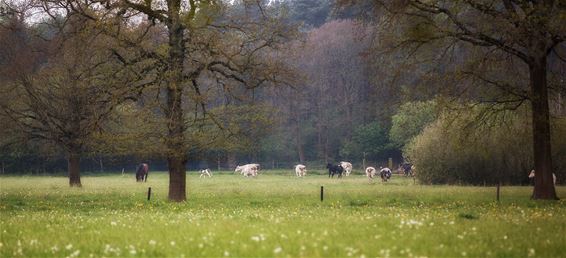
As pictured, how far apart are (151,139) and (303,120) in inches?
2691

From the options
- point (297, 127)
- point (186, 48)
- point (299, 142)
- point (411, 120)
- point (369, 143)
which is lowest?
point (369, 143)

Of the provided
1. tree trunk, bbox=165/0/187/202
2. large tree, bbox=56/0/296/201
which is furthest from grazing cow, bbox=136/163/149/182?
tree trunk, bbox=165/0/187/202

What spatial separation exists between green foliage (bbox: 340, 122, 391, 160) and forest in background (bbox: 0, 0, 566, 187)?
0.15m

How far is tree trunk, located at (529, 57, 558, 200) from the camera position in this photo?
965 inches

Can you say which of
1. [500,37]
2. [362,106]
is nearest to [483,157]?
[500,37]

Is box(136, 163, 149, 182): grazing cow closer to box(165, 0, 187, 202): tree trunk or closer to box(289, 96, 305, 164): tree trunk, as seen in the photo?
box(165, 0, 187, 202): tree trunk

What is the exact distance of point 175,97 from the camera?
2525 cm

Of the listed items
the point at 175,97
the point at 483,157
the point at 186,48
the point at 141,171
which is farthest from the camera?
the point at 141,171

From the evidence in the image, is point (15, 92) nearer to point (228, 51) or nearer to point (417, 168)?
point (228, 51)

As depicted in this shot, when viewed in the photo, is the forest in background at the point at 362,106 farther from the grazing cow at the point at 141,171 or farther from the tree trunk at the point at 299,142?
the grazing cow at the point at 141,171

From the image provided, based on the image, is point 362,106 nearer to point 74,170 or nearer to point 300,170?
point 300,170

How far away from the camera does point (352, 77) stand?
8919cm

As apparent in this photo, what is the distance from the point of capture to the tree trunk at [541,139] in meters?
24.5

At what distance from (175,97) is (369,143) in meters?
59.8
